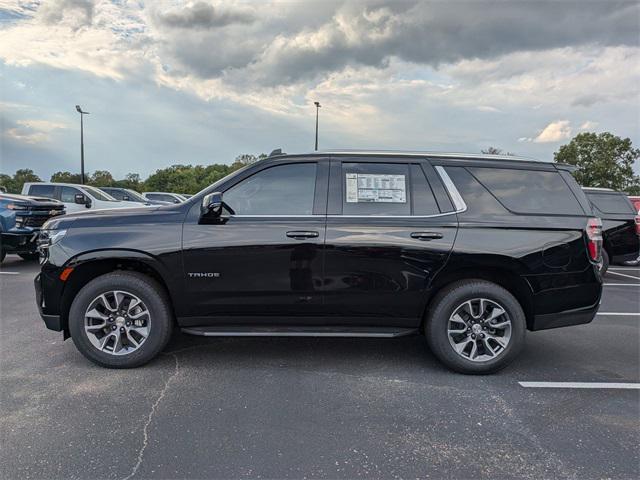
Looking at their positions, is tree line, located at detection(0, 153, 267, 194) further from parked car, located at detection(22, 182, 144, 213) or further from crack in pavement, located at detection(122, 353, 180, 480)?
crack in pavement, located at detection(122, 353, 180, 480)

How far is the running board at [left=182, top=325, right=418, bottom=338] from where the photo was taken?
12.1 feet

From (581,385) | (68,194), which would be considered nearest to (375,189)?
(581,385)

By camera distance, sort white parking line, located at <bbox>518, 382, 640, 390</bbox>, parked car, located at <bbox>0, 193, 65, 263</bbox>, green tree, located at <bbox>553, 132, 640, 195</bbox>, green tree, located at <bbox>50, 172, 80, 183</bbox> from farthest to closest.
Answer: green tree, located at <bbox>50, 172, 80, 183</bbox>, green tree, located at <bbox>553, 132, 640, 195</bbox>, parked car, located at <bbox>0, 193, 65, 263</bbox>, white parking line, located at <bbox>518, 382, 640, 390</bbox>

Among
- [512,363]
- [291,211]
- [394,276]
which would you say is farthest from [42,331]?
[512,363]

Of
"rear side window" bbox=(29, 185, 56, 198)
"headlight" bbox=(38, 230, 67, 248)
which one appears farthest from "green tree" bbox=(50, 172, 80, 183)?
"headlight" bbox=(38, 230, 67, 248)

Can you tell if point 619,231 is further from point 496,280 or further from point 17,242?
point 17,242

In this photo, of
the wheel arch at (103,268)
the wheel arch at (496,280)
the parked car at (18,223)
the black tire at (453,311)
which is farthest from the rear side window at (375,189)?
the parked car at (18,223)

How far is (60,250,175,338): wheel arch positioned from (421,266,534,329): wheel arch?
7.67 feet

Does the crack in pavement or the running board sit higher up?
the running board

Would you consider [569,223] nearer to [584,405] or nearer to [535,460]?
[584,405]

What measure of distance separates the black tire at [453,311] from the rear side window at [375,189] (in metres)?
0.83

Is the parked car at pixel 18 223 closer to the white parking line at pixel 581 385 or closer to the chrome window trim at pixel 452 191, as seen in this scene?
the chrome window trim at pixel 452 191

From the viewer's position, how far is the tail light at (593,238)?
3.69 metres

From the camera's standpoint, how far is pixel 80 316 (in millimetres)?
3598
